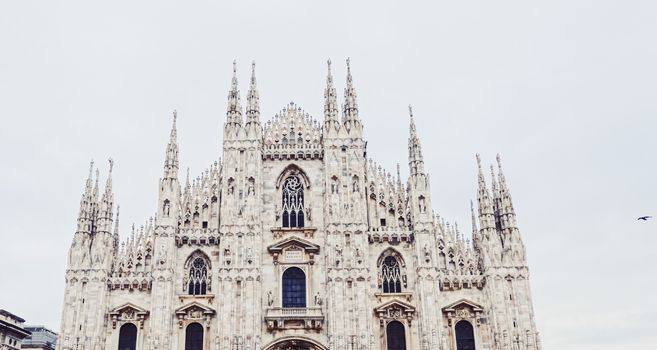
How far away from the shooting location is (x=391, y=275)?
36594 mm

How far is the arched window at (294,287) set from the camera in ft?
118

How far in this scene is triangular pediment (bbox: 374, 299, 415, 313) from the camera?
35062mm

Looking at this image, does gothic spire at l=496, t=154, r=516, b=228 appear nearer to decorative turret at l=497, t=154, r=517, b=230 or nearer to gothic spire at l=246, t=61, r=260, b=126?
decorative turret at l=497, t=154, r=517, b=230

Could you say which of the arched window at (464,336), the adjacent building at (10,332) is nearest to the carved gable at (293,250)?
the arched window at (464,336)

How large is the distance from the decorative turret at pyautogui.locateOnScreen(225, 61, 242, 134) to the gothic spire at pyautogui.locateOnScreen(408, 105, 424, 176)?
34.7ft

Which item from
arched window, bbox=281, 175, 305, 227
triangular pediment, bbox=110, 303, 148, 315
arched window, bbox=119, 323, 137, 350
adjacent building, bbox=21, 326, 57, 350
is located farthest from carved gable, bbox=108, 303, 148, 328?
adjacent building, bbox=21, 326, 57, 350

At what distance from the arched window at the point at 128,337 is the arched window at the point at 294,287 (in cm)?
826

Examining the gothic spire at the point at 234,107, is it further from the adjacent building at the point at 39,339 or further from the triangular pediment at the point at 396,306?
the adjacent building at the point at 39,339

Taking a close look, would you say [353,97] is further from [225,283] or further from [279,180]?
[225,283]

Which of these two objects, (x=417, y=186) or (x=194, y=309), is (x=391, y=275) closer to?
(x=417, y=186)

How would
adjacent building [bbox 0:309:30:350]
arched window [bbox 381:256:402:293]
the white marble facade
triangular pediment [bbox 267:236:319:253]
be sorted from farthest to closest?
adjacent building [bbox 0:309:30:350] → triangular pediment [bbox 267:236:319:253] → arched window [bbox 381:256:402:293] → the white marble facade

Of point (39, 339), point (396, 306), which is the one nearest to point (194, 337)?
point (396, 306)

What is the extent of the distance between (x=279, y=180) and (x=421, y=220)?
29.1ft

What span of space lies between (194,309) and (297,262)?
245 inches
